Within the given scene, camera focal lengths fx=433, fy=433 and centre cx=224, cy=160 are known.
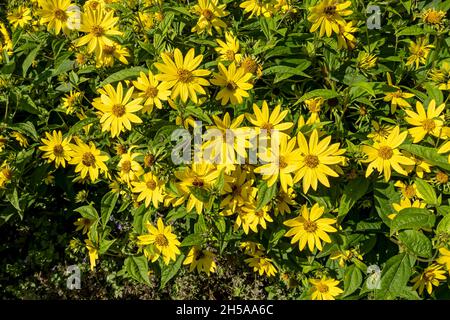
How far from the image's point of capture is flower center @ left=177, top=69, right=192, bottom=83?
174cm

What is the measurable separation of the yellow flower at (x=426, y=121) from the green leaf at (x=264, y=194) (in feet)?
2.24

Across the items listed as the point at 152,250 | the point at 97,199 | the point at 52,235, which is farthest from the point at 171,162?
the point at 52,235

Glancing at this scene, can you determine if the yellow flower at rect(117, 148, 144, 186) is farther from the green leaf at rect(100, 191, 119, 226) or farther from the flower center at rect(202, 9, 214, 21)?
the flower center at rect(202, 9, 214, 21)

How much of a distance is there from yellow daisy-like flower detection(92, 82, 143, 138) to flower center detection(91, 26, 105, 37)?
297 mm

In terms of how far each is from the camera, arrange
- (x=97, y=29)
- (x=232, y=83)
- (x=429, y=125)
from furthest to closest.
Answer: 1. (x=97, y=29)
2. (x=429, y=125)
3. (x=232, y=83)

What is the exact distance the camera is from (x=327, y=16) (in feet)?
6.09

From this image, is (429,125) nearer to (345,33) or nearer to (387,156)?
(387,156)

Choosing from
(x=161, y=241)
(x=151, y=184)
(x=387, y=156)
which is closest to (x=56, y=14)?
(x=151, y=184)

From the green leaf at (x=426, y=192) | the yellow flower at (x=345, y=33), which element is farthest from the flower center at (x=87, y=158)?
the green leaf at (x=426, y=192)

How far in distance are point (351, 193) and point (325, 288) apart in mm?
652

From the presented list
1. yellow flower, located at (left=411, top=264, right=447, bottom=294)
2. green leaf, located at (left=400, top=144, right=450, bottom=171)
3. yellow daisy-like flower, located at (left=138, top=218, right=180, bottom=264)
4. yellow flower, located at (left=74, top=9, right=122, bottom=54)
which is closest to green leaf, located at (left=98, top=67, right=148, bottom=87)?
yellow flower, located at (left=74, top=9, right=122, bottom=54)

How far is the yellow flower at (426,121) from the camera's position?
1.88 meters

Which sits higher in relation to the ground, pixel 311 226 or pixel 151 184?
pixel 151 184
